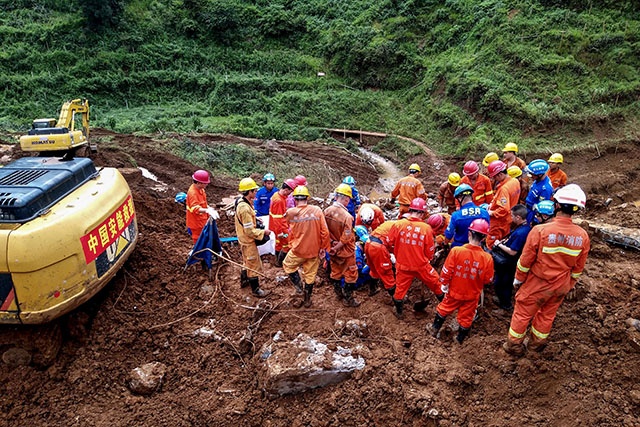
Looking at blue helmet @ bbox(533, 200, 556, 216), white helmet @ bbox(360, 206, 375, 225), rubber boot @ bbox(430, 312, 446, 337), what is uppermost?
blue helmet @ bbox(533, 200, 556, 216)

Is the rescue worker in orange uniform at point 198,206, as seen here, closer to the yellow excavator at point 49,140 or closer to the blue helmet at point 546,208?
the yellow excavator at point 49,140

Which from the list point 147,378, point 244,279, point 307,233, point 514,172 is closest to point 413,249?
point 307,233

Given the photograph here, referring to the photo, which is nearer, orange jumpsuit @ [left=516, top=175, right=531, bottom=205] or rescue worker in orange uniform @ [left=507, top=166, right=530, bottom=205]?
rescue worker in orange uniform @ [left=507, top=166, right=530, bottom=205]

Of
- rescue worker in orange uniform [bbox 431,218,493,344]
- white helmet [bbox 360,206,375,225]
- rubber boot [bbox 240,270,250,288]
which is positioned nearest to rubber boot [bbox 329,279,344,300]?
white helmet [bbox 360,206,375,225]

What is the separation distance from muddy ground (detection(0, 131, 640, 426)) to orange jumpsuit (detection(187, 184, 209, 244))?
1.91 feet

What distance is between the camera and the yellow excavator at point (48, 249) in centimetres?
328

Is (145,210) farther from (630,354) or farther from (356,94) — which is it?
(356,94)

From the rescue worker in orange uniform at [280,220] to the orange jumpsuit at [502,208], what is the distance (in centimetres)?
309

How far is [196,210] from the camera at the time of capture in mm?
5664

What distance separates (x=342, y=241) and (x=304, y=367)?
1797mm

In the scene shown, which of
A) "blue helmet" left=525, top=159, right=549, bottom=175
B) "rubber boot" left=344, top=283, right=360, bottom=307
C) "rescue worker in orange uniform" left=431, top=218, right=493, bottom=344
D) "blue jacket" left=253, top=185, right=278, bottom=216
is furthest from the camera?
"blue jacket" left=253, top=185, right=278, bottom=216

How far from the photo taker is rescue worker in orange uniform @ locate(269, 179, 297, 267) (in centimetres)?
637

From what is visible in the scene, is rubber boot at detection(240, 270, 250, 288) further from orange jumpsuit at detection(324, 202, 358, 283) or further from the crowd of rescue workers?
orange jumpsuit at detection(324, 202, 358, 283)

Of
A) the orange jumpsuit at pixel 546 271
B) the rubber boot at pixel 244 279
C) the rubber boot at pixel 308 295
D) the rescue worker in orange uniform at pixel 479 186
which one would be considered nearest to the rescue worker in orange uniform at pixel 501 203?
the rescue worker in orange uniform at pixel 479 186
